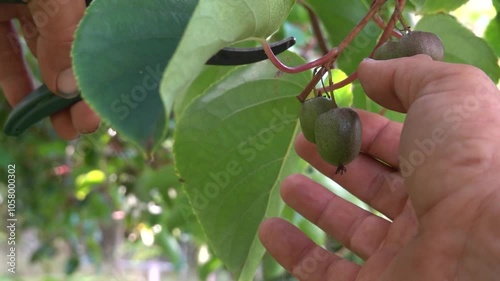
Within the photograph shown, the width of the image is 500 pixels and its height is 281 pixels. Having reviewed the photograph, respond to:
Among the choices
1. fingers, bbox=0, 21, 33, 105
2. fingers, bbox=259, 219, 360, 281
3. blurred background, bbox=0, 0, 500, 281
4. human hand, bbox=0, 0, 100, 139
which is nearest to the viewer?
human hand, bbox=0, 0, 100, 139

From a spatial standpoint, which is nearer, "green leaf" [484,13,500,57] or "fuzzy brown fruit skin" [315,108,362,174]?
"fuzzy brown fruit skin" [315,108,362,174]

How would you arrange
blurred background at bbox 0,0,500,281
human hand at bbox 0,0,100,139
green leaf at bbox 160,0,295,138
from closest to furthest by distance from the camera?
green leaf at bbox 160,0,295,138 → human hand at bbox 0,0,100,139 → blurred background at bbox 0,0,500,281

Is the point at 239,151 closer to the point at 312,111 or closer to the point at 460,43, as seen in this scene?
the point at 312,111

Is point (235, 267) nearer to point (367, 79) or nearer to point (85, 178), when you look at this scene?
point (367, 79)

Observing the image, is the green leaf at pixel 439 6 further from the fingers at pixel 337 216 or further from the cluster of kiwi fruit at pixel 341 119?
the fingers at pixel 337 216

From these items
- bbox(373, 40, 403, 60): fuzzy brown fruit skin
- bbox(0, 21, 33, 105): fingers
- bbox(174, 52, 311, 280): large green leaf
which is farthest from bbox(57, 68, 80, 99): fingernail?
bbox(373, 40, 403, 60): fuzzy brown fruit skin

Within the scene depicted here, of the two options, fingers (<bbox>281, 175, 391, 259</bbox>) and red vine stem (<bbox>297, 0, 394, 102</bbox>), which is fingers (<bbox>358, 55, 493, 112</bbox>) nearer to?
red vine stem (<bbox>297, 0, 394, 102</bbox>)

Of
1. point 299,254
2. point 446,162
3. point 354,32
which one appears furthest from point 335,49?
point 299,254

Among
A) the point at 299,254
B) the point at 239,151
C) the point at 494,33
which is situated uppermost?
the point at 494,33

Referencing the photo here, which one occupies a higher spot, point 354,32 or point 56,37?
point 354,32
